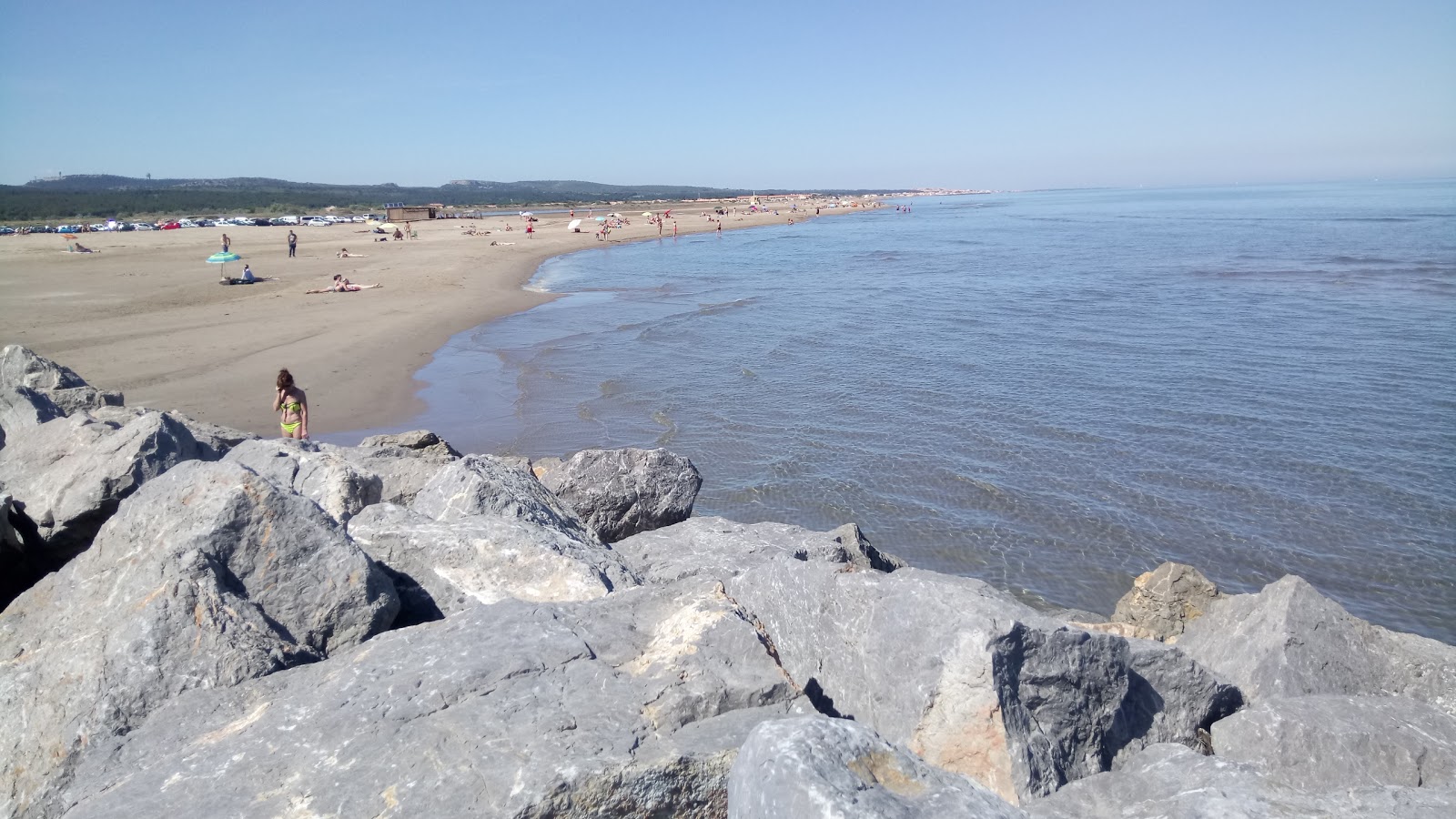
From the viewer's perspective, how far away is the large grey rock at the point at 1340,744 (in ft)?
11.8

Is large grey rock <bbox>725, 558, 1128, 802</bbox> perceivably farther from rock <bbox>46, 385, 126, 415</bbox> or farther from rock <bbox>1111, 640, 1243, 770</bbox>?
rock <bbox>46, 385, 126, 415</bbox>

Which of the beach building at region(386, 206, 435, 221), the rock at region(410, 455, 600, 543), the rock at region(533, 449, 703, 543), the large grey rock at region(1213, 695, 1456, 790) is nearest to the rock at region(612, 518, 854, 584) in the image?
the rock at region(533, 449, 703, 543)

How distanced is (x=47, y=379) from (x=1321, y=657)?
38.3 ft

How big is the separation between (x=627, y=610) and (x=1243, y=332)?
22557mm

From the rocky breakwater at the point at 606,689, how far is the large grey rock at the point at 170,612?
0.01 metres

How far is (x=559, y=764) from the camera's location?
9.49 ft

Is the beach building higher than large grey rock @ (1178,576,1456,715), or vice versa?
the beach building

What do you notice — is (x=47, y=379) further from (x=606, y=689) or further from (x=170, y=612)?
(x=606, y=689)

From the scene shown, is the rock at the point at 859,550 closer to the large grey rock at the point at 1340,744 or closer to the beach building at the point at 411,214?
the large grey rock at the point at 1340,744

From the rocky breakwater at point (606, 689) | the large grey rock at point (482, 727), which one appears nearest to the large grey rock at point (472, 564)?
the rocky breakwater at point (606, 689)

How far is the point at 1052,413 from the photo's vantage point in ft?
48.8

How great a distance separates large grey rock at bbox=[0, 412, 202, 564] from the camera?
556cm

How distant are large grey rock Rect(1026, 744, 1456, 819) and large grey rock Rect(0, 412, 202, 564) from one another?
5.81 metres

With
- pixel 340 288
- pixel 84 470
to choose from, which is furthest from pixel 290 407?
pixel 340 288
